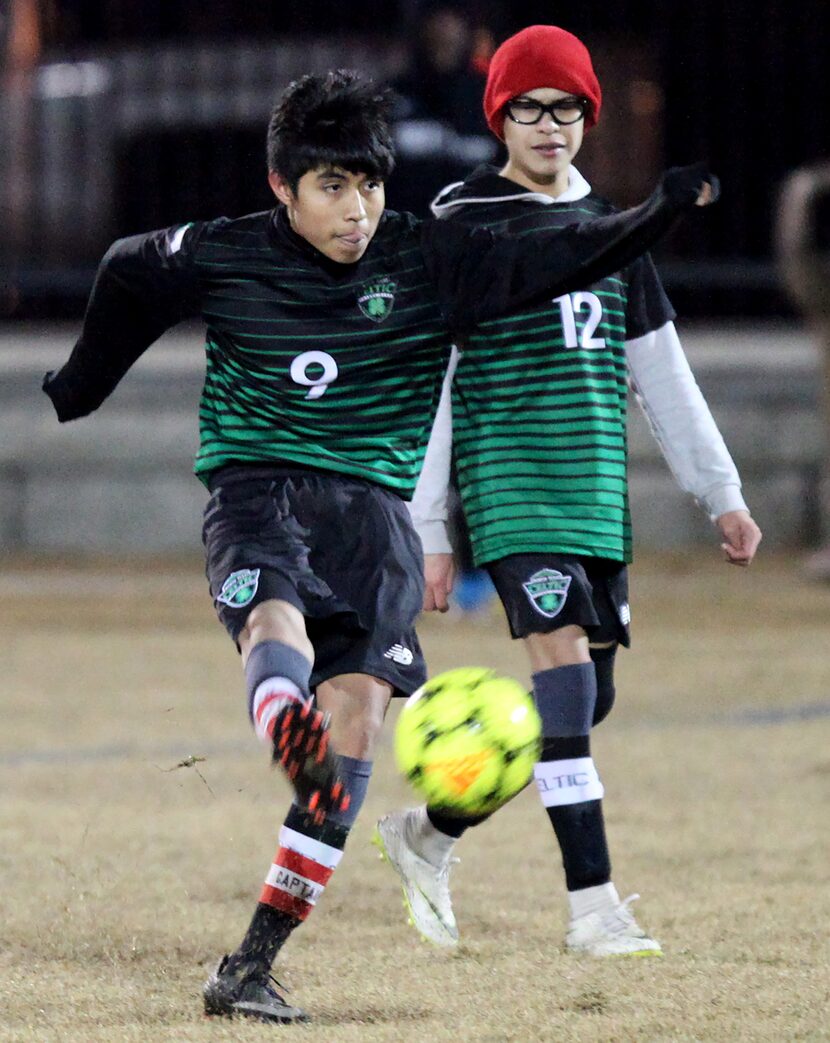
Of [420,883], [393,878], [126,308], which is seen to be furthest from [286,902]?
[393,878]

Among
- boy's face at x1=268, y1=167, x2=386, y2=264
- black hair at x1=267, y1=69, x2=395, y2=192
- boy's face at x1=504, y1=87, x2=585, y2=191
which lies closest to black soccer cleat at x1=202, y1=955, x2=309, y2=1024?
boy's face at x1=268, y1=167, x2=386, y2=264

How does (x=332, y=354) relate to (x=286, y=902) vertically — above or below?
above

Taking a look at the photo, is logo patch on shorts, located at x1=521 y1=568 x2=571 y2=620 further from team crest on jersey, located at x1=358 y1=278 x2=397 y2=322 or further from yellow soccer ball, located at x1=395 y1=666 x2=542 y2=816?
team crest on jersey, located at x1=358 y1=278 x2=397 y2=322

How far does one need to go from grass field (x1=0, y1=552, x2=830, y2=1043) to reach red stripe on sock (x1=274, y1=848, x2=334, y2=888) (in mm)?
245

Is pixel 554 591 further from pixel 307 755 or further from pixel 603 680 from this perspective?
pixel 307 755

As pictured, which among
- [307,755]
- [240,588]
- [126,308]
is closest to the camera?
[307,755]

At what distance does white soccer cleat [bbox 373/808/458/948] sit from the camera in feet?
14.1

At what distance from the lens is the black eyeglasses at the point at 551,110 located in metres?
4.35

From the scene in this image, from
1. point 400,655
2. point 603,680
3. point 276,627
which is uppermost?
point 276,627

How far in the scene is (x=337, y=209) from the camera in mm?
3811

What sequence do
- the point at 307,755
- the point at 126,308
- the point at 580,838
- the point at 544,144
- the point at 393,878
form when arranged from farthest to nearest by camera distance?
1. the point at 393,878
2. the point at 544,144
3. the point at 580,838
4. the point at 126,308
5. the point at 307,755

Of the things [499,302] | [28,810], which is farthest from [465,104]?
[499,302]

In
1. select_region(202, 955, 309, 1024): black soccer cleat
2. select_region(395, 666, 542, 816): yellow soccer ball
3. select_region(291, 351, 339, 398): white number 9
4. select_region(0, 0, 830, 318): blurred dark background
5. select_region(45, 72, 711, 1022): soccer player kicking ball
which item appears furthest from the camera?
select_region(0, 0, 830, 318): blurred dark background

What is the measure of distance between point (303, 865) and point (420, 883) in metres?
0.85
